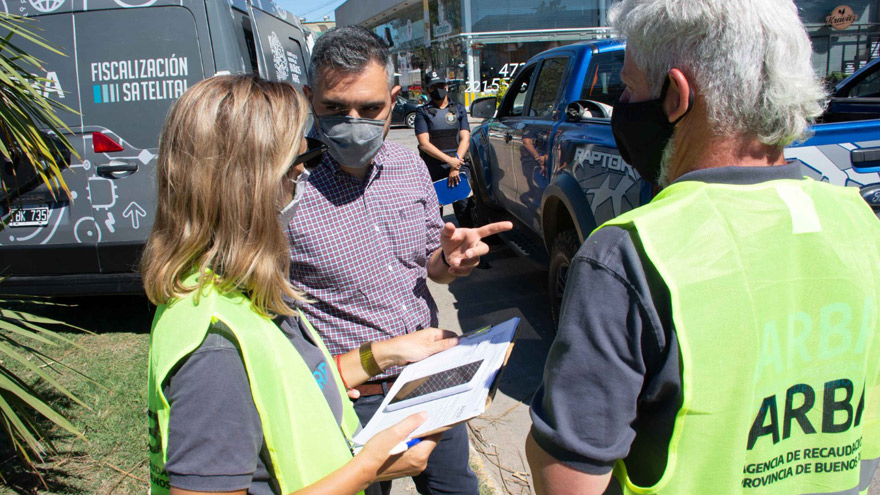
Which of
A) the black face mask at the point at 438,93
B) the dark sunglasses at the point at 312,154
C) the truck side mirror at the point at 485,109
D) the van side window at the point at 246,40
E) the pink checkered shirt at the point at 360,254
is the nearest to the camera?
the dark sunglasses at the point at 312,154

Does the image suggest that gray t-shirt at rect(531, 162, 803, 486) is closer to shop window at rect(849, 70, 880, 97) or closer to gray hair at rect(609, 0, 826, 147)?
gray hair at rect(609, 0, 826, 147)

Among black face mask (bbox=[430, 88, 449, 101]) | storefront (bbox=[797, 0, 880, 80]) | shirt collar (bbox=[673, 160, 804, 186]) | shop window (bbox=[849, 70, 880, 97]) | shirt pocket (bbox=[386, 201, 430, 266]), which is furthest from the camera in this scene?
storefront (bbox=[797, 0, 880, 80])

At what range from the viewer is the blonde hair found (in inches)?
47.5

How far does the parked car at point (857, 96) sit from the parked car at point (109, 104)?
4.26 meters

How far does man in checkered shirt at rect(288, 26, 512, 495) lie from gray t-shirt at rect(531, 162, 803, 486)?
0.88m

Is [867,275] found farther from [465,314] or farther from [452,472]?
[465,314]

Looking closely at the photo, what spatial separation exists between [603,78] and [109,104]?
3.41 m

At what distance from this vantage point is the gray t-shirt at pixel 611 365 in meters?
0.92

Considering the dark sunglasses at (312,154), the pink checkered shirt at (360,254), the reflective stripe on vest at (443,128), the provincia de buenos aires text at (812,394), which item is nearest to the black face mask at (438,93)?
the reflective stripe on vest at (443,128)

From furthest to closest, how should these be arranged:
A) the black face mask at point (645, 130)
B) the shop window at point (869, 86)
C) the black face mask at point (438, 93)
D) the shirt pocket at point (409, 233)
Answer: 1. the black face mask at point (438, 93)
2. the shop window at point (869, 86)
3. the shirt pocket at point (409, 233)
4. the black face mask at point (645, 130)

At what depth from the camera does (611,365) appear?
940 mm

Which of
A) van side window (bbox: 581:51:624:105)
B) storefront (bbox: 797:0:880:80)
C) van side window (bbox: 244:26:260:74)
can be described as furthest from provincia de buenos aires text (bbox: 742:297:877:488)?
storefront (bbox: 797:0:880:80)

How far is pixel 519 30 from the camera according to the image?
27594 millimetres

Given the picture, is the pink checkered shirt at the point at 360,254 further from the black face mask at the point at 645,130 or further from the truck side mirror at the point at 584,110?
the truck side mirror at the point at 584,110
